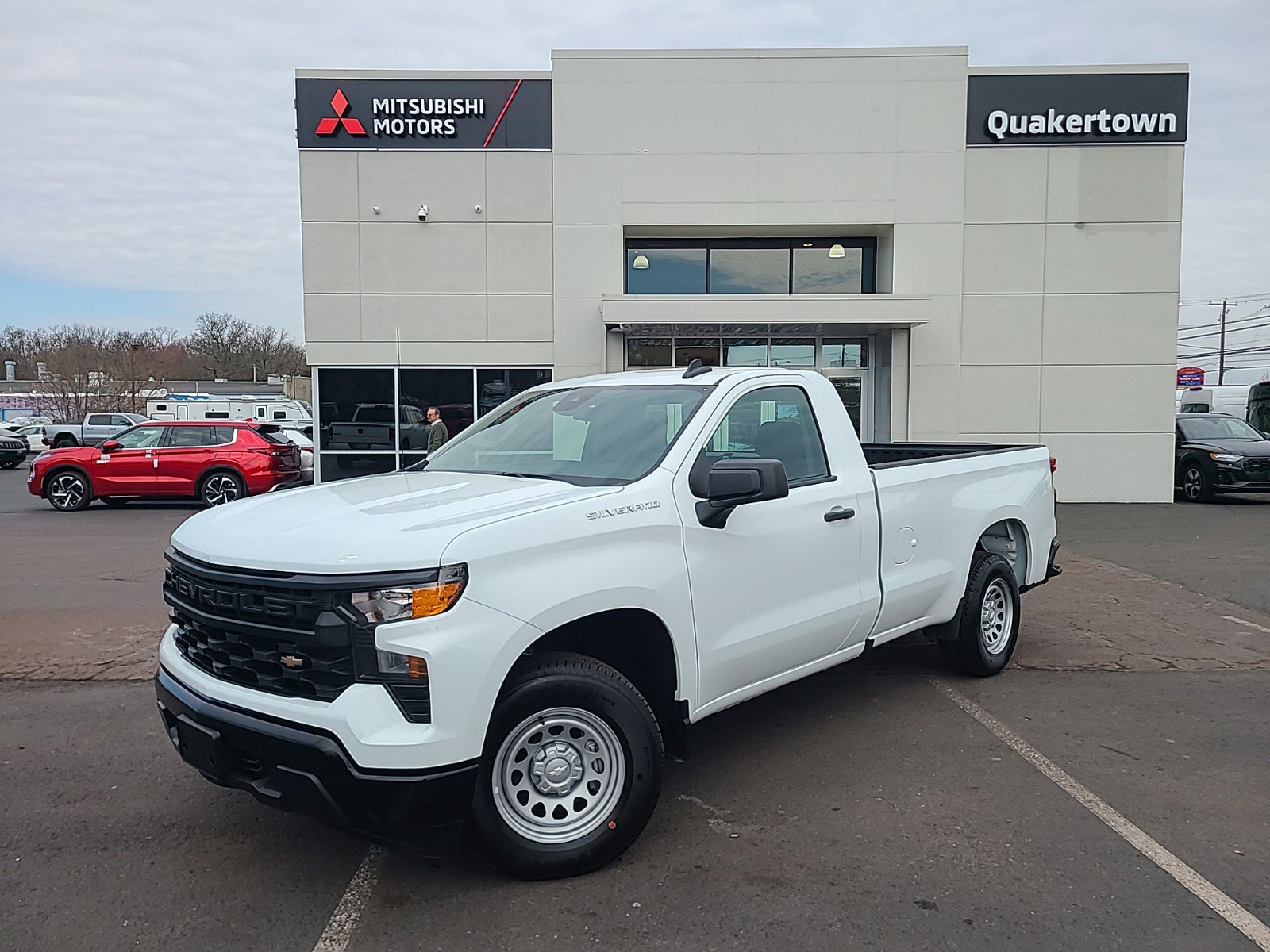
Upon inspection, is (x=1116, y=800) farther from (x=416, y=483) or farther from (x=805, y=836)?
(x=416, y=483)

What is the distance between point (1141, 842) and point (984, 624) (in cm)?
229

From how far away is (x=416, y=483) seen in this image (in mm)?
4164

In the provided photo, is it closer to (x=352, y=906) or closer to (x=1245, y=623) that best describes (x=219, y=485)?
(x=352, y=906)

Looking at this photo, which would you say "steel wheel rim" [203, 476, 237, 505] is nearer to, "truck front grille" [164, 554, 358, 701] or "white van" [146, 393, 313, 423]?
"truck front grille" [164, 554, 358, 701]

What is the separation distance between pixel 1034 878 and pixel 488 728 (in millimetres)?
2117

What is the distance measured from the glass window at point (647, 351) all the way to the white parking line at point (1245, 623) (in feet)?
36.8

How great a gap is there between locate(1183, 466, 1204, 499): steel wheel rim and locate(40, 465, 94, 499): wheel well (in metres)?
20.5

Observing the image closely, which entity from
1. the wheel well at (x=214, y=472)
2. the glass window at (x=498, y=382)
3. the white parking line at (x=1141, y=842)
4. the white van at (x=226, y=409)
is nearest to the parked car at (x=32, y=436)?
the white van at (x=226, y=409)

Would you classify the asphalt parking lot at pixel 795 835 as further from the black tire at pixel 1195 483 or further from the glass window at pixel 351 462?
the black tire at pixel 1195 483

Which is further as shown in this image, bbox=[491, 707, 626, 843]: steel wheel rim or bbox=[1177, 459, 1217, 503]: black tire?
bbox=[1177, 459, 1217, 503]: black tire

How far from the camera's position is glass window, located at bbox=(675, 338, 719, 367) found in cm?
1761

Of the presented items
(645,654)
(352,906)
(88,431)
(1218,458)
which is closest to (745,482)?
(645,654)

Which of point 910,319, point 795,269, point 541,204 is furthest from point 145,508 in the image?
point 910,319

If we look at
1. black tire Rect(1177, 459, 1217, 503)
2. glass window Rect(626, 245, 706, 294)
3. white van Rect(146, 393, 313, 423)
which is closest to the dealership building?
black tire Rect(1177, 459, 1217, 503)
